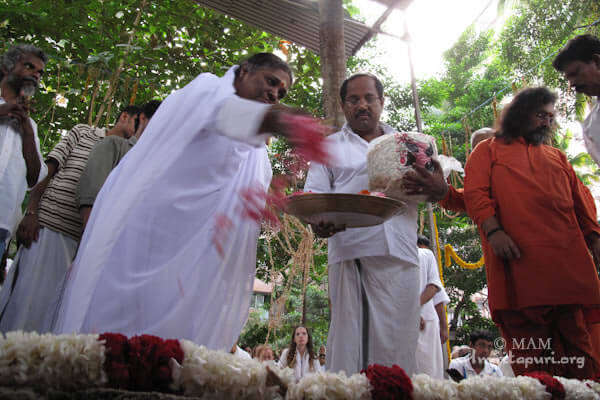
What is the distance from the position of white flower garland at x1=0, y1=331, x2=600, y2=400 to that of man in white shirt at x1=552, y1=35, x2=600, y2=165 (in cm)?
197

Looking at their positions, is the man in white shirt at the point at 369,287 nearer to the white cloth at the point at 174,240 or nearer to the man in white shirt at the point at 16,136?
the white cloth at the point at 174,240

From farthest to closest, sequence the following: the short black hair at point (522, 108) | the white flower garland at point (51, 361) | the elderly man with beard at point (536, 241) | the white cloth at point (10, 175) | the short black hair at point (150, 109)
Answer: the short black hair at point (150, 109), the short black hair at point (522, 108), the white cloth at point (10, 175), the elderly man with beard at point (536, 241), the white flower garland at point (51, 361)

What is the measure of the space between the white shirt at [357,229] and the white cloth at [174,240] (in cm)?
57

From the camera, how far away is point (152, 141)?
2.17 meters

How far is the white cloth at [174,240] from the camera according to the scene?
1913mm

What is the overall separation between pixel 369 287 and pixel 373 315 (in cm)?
15

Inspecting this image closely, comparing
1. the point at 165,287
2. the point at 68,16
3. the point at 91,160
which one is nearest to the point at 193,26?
the point at 68,16

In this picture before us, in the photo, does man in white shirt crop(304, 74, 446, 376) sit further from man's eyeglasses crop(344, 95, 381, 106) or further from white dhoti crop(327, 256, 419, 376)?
man's eyeglasses crop(344, 95, 381, 106)

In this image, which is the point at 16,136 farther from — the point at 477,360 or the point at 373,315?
the point at 477,360

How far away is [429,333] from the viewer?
508cm

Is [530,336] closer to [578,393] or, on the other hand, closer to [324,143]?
[578,393]

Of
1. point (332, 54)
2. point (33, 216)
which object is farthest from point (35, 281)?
point (332, 54)

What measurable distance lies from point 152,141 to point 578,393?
78.6 inches

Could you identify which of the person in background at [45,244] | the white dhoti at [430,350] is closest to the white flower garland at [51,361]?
the person in background at [45,244]
